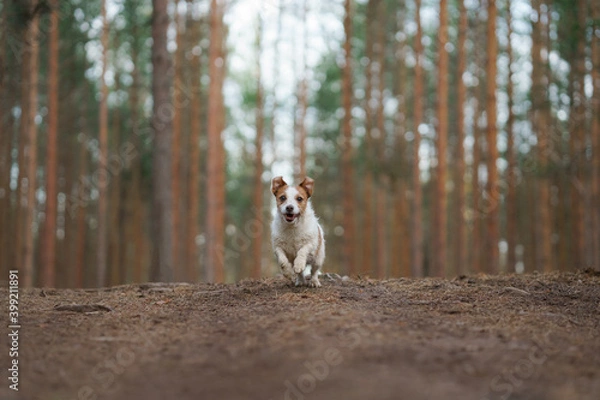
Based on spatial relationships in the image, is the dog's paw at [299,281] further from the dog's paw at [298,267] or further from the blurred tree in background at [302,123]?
the blurred tree in background at [302,123]

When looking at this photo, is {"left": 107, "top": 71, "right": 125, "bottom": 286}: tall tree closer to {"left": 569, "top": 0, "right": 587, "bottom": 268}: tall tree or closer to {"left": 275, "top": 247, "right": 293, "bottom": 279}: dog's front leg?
{"left": 569, "top": 0, "right": 587, "bottom": 268}: tall tree

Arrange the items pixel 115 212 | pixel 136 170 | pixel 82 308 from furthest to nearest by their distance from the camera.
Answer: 1. pixel 115 212
2. pixel 136 170
3. pixel 82 308

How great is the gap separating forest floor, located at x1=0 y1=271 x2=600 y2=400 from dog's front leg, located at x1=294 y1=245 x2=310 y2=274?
0.32 meters

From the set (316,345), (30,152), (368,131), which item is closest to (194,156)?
(368,131)

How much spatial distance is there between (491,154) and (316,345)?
13.3 m

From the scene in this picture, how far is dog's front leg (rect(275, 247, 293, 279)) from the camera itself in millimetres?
8195

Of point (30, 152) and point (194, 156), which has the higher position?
point (194, 156)

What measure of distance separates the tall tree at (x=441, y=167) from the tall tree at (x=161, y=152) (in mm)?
8063

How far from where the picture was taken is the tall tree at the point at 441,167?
1755 centimetres

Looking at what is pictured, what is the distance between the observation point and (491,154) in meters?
17.0

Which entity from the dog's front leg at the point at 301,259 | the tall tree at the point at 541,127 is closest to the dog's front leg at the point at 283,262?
the dog's front leg at the point at 301,259

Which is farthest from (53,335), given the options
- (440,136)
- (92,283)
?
(92,283)

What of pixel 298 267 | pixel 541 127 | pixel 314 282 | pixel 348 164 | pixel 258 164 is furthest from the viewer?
pixel 258 164

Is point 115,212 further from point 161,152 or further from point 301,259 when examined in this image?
point 301,259
